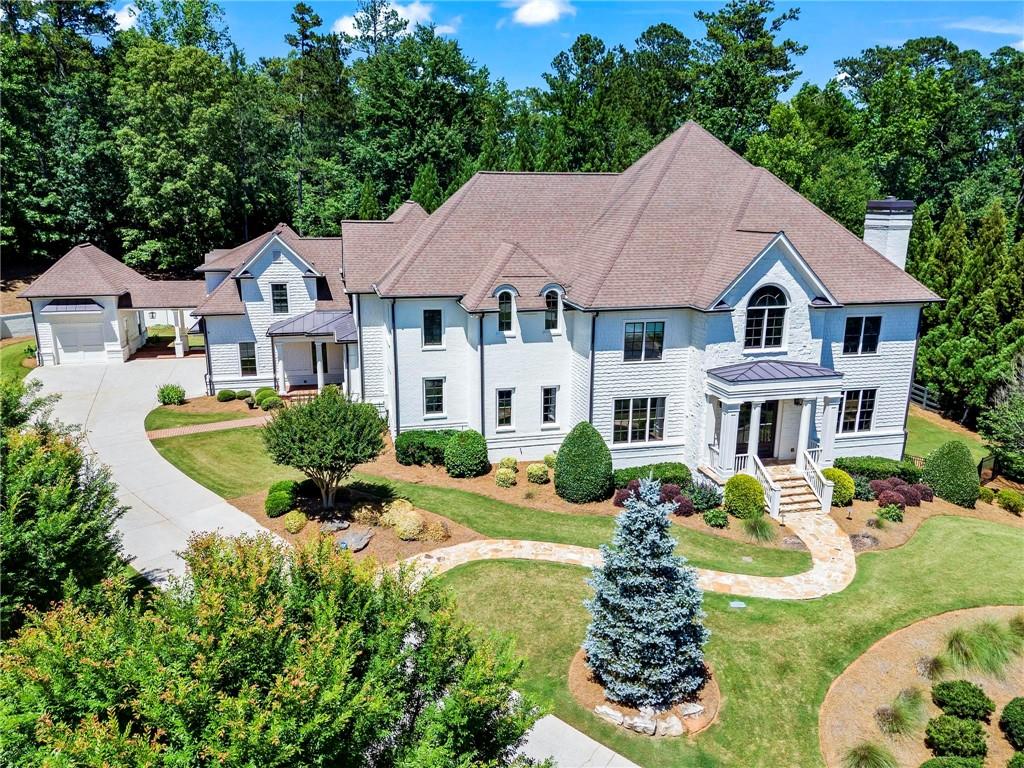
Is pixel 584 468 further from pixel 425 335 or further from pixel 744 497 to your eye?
pixel 425 335

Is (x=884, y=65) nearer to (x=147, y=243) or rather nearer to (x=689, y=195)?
(x=689, y=195)

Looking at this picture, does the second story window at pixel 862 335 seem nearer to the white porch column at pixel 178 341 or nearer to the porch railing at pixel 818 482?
the porch railing at pixel 818 482

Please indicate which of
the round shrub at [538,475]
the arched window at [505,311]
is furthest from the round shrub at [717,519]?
the arched window at [505,311]

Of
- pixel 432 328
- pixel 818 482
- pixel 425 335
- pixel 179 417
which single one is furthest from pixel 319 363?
pixel 818 482

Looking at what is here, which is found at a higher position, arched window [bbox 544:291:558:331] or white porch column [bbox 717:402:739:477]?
arched window [bbox 544:291:558:331]

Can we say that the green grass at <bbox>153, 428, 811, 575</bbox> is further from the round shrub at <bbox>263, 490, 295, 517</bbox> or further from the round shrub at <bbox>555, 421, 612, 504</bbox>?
the round shrub at <bbox>263, 490, 295, 517</bbox>

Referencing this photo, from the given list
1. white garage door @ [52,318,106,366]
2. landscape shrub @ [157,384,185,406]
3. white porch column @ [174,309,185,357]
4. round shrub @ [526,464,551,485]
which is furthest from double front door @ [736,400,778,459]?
white garage door @ [52,318,106,366]
